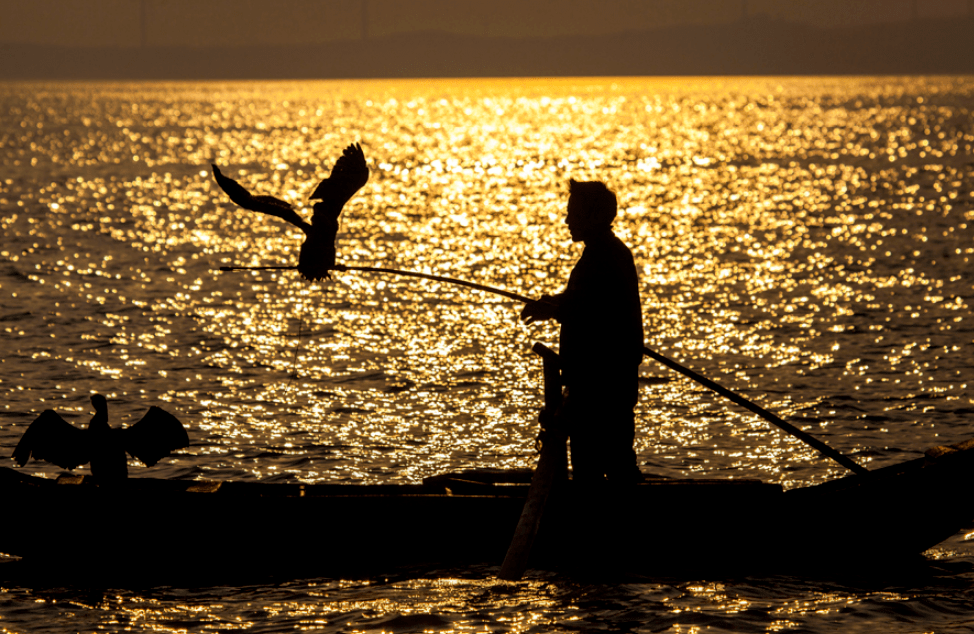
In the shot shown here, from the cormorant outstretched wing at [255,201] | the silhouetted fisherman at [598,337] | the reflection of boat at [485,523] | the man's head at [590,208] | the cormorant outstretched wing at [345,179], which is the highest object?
the cormorant outstretched wing at [345,179]

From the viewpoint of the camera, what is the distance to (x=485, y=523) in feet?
32.0

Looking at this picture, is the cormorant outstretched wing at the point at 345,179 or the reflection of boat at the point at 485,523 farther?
the cormorant outstretched wing at the point at 345,179

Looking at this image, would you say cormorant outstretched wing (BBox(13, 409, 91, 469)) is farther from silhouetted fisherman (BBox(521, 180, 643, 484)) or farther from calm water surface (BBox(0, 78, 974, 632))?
silhouetted fisherman (BBox(521, 180, 643, 484))

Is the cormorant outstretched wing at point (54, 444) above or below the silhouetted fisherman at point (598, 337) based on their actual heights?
below

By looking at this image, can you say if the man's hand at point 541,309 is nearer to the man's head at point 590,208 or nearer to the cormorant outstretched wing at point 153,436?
the man's head at point 590,208

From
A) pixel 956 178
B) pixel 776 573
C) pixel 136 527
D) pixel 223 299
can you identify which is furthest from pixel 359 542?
pixel 956 178

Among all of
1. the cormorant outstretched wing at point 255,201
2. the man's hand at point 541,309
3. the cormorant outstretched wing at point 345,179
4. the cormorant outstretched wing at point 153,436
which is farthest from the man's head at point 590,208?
the cormorant outstretched wing at point 153,436

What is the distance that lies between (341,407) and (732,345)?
22.1 ft

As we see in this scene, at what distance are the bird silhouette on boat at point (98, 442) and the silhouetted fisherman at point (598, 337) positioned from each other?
10.1 ft

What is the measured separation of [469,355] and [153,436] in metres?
9.13

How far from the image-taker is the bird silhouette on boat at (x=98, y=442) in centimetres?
965

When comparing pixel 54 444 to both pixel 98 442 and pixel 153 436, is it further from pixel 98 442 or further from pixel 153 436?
pixel 153 436

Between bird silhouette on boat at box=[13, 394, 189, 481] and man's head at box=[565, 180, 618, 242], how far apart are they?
3515mm

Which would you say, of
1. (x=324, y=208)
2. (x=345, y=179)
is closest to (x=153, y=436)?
(x=324, y=208)
